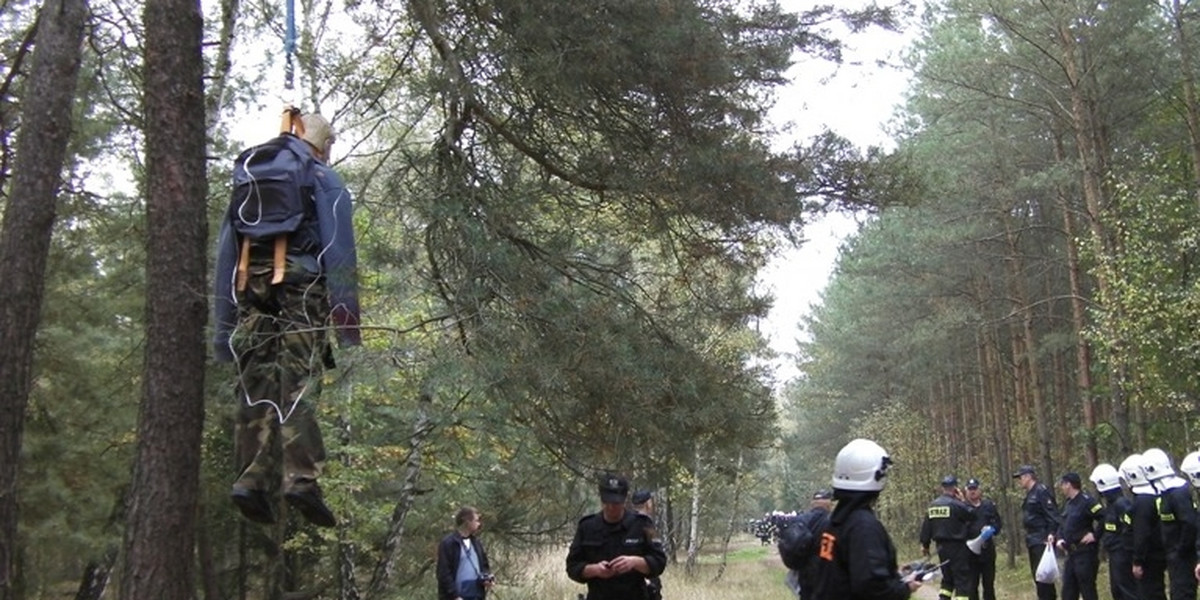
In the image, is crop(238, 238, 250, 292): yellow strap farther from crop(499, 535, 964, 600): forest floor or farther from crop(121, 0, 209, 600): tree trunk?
crop(499, 535, 964, 600): forest floor

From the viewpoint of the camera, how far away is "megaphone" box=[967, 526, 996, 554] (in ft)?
43.6

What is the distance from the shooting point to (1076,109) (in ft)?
66.0

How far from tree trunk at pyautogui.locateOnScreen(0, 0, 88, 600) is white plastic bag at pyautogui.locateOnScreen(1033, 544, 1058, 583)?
11661mm

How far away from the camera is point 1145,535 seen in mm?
10914

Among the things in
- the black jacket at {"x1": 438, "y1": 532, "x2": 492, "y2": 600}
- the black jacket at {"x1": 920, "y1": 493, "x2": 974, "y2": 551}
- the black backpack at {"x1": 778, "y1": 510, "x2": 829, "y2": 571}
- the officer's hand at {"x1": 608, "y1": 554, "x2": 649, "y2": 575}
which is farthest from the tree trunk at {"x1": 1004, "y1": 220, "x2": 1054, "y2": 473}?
the black backpack at {"x1": 778, "y1": 510, "x2": 829, "y2": 571}

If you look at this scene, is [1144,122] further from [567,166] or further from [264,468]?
[264,468]

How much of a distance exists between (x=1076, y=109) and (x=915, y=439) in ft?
78.2

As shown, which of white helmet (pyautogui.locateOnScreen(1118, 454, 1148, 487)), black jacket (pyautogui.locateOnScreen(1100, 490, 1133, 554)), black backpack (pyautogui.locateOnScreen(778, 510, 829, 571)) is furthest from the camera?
black jacket (pyautogui.locateOnScreen(1100, 490, 1133, 554))

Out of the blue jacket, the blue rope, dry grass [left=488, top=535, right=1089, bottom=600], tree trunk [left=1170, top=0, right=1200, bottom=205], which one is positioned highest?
tree trunk [left=1170, top=0, right=1200, bottom=205]

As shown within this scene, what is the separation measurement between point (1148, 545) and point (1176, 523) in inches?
25.0

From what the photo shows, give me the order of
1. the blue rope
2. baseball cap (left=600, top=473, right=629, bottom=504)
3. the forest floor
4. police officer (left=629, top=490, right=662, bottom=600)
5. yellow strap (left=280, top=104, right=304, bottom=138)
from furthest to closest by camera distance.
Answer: the forest floor
police officer (left=629, top=490, right=662, bottom=600)
baseball cap (left=600, top=473, right=629, bottom=504)
the blue rope
yellow strap (left=280, top=104, right=304, bottom=138)

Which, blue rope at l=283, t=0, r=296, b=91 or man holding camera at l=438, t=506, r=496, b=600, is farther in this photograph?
man holding camera at l=438, t=506, r=496, b=600

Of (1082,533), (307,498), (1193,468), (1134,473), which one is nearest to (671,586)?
(1082,533)

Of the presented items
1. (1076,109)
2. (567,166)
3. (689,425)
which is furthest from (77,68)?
(1076,109)
